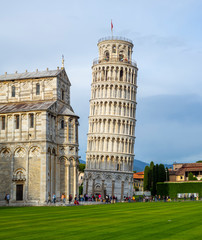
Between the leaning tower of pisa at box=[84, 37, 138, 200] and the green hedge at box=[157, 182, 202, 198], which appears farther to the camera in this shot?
the leaning tower of pisa at box=[84, 37, 138, 200]

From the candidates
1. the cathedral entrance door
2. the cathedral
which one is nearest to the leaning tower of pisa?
the cathedral

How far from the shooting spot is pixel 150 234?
20531 mm

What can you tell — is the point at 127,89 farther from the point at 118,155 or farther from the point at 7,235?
the point at 7,235

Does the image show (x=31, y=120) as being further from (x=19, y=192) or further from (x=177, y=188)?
(x=177, y=188)

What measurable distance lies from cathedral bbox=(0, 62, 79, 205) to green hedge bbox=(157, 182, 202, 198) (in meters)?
35.0

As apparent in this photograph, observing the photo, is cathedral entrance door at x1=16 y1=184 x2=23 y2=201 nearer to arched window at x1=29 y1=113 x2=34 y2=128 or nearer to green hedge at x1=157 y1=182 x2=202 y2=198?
arched window at x1=29 y1=113 x2=34 y2=128

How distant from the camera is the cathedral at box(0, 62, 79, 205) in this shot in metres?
60.1

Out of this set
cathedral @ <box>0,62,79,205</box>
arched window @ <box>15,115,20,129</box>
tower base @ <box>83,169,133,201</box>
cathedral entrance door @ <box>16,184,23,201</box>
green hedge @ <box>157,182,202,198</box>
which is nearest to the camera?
cathedral @ <box>0,62,79,205</box>

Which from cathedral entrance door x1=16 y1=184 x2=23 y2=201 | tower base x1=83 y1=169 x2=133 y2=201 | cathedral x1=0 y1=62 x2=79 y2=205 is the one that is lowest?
tower base x1=83 y1=169 x2=133 y2=201

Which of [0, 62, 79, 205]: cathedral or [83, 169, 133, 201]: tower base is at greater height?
[0, 62, 79, 205]: cathedral

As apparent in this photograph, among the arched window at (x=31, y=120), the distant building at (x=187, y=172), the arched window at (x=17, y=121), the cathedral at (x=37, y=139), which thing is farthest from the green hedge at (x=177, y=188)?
the arched window at (x=17, y=121)

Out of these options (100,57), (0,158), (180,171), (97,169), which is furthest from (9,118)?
(180,171)

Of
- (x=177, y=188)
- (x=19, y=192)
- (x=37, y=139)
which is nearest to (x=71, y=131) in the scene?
(x=37, y=139)

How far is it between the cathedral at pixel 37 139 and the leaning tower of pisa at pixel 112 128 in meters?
35.6
